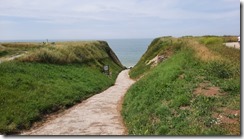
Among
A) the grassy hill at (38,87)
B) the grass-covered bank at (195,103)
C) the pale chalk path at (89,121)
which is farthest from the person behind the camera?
the grassy hill at (38,87)

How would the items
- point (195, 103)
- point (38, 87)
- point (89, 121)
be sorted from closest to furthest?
point (195, 103) → point (89, 121) → point (38, 87)

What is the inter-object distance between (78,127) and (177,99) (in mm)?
7683

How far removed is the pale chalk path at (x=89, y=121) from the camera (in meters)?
23.5

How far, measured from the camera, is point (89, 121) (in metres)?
26.4

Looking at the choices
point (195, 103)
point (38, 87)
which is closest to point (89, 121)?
point (38, 87)

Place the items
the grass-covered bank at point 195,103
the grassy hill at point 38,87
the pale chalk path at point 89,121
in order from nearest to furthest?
the grass-covered bank at point 195,103, the pale chalk path at point 89,121, the grassy hill at point 38,87

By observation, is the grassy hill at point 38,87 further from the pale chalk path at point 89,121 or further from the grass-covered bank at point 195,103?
the grass-covered bank at point 195,103

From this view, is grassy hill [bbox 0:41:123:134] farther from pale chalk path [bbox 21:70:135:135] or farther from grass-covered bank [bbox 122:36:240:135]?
grass-covered bank [bbox 122:36:240:135]

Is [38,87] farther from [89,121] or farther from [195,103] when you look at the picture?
[195,103]

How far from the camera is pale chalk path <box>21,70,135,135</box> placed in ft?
77.3

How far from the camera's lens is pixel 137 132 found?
2044 cm

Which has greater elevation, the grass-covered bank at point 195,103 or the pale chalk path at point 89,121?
the grass-covered bank at point 195,103

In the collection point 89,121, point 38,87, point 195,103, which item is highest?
point 195,103

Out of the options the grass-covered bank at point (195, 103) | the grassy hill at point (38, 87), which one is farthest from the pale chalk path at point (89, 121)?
the grassy hill at point (38, 87)
